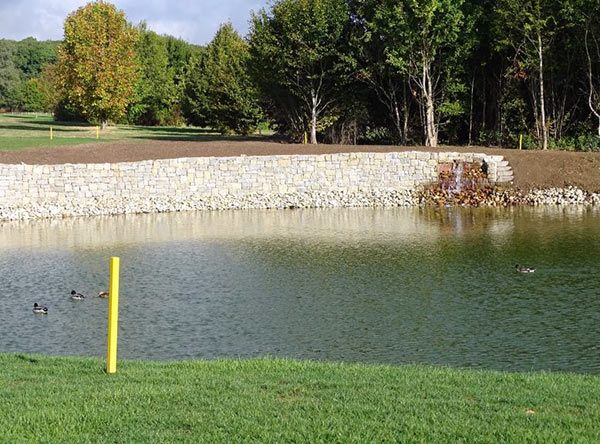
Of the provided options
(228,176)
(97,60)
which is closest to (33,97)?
(97,60)

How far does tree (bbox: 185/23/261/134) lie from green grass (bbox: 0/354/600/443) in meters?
46.2

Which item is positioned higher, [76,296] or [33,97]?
[33,97]

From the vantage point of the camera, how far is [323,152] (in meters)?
38.3

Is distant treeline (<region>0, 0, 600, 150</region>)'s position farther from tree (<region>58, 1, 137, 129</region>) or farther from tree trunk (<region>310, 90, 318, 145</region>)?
tree (<region>58, 1, 137, 129</region>)

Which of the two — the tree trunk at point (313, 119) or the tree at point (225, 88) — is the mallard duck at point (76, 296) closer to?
the tree trunk at point (313, 119)

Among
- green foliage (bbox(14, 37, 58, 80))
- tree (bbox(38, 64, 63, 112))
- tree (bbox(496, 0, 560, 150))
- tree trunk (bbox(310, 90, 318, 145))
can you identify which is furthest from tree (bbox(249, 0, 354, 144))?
green foliage (bbox(14, 37, 58, 80))

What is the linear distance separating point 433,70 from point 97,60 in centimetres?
2265

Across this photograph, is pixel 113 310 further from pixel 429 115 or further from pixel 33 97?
pixel 33 97

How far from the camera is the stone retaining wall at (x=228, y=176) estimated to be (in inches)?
1265

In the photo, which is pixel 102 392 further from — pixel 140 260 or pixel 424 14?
pixel 424 14

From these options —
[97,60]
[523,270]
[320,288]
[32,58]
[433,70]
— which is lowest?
Result: [320,288]

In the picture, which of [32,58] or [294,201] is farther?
[32,58]

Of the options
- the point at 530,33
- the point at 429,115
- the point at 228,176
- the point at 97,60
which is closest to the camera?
the point at 228,176

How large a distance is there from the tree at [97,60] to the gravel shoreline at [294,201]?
23270 millimetres
